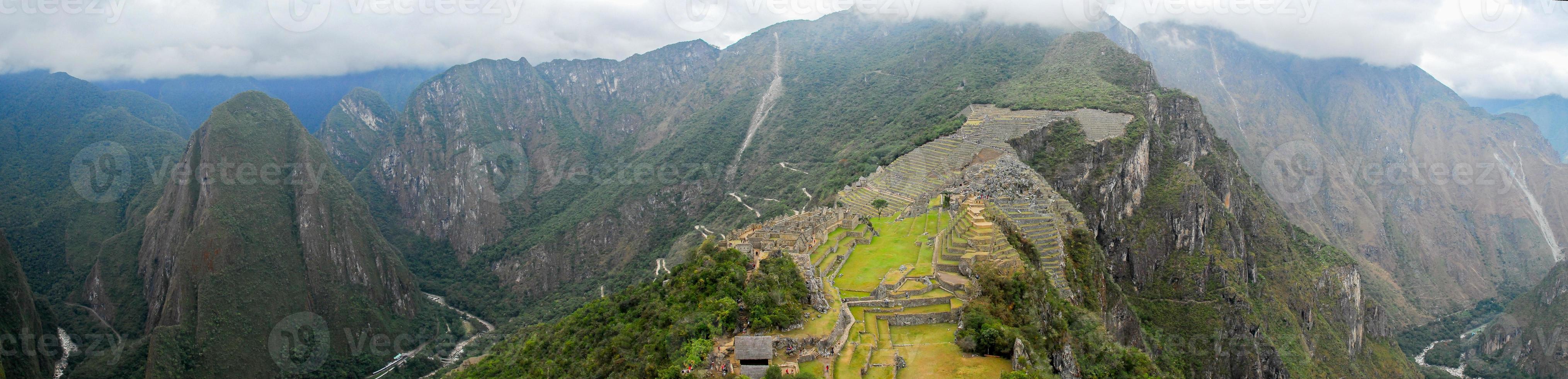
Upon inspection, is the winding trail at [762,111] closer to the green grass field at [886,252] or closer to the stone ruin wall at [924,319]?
the green grass field at [886,252]

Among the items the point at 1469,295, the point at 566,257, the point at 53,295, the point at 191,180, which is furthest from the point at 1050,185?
the point at 1469,295

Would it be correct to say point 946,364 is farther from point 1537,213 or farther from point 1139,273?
point 1537,213

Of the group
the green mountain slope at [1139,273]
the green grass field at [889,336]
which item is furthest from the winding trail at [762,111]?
the green grass field at [889,336]

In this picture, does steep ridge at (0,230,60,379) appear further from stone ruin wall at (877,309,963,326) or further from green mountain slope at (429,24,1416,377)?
stone ruin wall at (877,309,963,326)

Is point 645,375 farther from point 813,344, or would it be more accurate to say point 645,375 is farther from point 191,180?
point 191,180

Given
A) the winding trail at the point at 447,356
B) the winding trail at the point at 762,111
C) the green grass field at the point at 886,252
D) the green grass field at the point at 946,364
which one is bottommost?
the winding trail at the point at 447,356

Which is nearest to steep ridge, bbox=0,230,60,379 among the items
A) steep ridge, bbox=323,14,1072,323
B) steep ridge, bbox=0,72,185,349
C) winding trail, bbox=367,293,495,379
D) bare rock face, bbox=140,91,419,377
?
steep ridge, bbox=0,72,185,349
